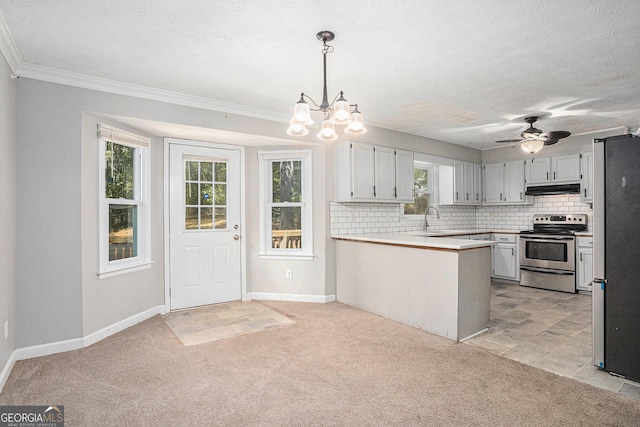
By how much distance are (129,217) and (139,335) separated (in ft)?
4.06

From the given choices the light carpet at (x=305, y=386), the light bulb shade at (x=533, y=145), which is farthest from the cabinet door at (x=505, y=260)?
the light carpet at (x=305, y=386)

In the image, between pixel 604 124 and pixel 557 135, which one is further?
pixel 604 124

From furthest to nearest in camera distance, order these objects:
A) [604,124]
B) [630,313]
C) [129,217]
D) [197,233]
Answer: [604,124], [197,233], [129,217], [630,313]

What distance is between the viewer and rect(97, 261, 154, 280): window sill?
340cm

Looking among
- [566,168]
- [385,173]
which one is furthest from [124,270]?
[566,168]

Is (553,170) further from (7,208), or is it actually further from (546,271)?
(7,208)

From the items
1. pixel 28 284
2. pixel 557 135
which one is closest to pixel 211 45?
pixel 28 284

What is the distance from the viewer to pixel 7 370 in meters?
2.60

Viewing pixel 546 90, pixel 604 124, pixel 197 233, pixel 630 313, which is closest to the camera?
pixel 630 313

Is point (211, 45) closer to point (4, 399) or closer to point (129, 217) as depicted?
point (129, 217)

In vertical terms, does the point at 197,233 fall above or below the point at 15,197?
below

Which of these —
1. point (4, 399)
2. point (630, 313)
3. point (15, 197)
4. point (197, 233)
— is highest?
point (15, 197)

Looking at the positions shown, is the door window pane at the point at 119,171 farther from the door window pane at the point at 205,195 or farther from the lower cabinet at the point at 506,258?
the lower cabinet at the point at 506,258

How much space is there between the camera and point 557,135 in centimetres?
405
